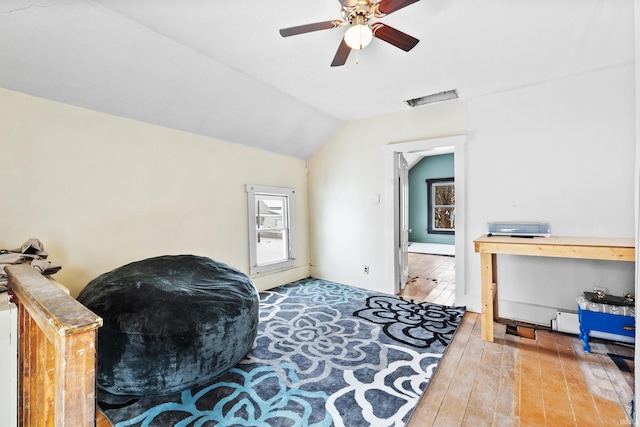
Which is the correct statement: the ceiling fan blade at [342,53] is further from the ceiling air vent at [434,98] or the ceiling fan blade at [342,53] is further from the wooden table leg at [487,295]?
the wooden table leg at [487,295]

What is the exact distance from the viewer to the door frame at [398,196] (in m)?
3.36

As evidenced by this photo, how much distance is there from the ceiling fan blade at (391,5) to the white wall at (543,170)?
218cm

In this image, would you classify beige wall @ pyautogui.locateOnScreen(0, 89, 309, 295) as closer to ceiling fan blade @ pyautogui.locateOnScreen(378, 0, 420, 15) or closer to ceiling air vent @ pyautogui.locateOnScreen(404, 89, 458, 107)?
ceiling air vent @ pyautogui.locateOnScreen(404, 89, 458, 107)

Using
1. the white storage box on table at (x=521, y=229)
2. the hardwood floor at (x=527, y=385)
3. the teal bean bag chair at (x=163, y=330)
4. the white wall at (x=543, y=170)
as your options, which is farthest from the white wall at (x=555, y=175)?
the teal bean bag chair at (x=163, y=330)

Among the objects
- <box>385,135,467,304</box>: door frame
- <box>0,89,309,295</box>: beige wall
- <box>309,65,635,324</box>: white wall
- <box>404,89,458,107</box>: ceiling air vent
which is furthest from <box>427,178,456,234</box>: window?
<box>0,89,309,295</box>: beige wall

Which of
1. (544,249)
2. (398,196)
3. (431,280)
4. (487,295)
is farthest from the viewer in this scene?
(431,280)

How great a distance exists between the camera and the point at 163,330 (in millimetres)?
1776

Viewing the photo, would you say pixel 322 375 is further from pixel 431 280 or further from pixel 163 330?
pixel 431 280

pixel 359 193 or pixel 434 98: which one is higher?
pixel 434 98

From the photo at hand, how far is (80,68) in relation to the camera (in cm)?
221

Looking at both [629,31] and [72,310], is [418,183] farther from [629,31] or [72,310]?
[72,310]

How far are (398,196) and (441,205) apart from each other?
5.07 metres

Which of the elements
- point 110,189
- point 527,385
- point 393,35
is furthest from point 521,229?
point 110,189

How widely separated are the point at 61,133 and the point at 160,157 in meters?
0.80
